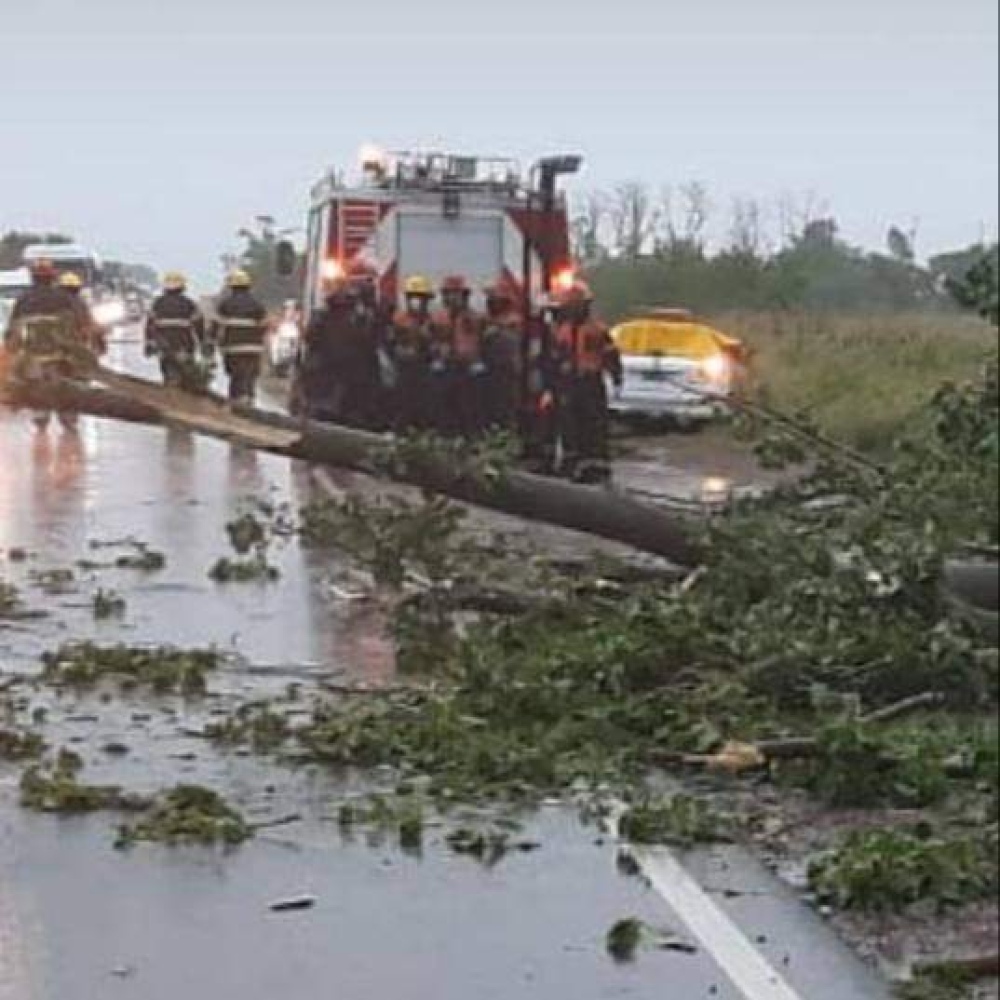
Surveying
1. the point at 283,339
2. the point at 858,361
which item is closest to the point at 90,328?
the point at 858,361

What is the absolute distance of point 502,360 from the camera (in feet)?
70.9

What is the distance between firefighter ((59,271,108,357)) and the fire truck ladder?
9.52 ft

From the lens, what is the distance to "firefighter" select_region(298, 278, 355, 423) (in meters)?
22.0

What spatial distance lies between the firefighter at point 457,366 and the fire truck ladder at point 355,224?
2.36 metres

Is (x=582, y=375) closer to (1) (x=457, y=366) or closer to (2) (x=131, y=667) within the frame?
(1) (x=457, y=366)

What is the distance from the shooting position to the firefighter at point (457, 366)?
21.1 m

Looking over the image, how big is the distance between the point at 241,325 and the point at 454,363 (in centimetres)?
546

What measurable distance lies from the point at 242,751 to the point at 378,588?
4318mm

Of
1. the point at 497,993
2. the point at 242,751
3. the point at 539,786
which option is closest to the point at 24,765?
the point at 242,751

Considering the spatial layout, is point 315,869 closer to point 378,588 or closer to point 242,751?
point 242,751

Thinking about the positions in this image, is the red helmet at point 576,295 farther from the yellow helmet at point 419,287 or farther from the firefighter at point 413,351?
the yellow helmet at point 419,287

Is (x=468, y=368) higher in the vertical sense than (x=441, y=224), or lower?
lower

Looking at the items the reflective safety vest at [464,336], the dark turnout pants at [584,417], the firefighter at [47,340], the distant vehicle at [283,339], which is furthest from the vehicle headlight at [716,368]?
the distant vehicle at [283,339]

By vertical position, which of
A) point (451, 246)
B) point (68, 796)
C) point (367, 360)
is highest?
point (451, 246)
